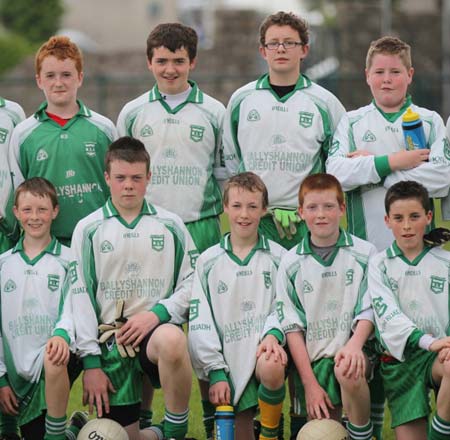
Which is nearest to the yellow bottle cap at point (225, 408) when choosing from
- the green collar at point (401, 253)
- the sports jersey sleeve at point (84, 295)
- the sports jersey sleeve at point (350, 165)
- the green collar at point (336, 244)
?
the sports jersey sleeve at point (84, 295)

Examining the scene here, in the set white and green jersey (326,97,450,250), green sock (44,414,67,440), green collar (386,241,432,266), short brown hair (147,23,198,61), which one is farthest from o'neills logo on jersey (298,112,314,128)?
green sock (44,414,67,440)

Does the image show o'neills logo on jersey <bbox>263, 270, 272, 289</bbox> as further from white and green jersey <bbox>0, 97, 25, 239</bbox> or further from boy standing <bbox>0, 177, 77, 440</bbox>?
white and green jersey <bbox>0, 97, 25, 239</bbox>

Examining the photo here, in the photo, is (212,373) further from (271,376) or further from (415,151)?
(415,151)

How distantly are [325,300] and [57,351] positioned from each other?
4.51 ft

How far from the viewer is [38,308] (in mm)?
5953

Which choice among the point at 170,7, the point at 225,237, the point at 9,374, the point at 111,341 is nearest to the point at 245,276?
the point at 225,237

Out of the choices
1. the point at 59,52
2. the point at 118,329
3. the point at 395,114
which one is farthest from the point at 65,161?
the point at 395,114

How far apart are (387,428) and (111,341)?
1834mm

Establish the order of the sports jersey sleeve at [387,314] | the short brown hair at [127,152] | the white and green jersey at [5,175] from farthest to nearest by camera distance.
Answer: the white and green jersey at [5,175] < the short brown hair at [127,152] < the sports jersey sleeve at [387,314]

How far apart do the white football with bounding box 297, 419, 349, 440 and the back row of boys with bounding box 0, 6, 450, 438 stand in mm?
825

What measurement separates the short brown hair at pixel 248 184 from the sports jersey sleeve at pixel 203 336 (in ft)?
1.44

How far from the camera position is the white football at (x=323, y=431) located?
5.52m

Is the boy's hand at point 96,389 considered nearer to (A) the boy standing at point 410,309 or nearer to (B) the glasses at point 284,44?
(A) the boy standing at point 410,309

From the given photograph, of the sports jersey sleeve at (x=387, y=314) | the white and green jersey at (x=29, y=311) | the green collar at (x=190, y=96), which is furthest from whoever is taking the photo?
the green collar at (x=190, y=96)
